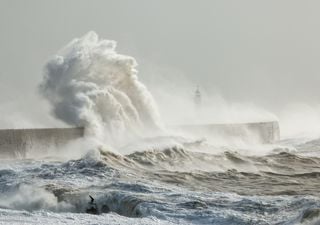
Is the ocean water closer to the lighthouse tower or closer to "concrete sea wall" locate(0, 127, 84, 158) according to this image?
"concrete sea wall" locate(0, 127, 84, 158)

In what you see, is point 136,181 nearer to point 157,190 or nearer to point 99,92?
point 157,190

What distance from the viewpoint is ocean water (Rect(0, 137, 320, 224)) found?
7.91 m

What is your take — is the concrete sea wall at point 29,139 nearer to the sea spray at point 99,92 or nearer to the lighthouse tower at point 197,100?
the sea spray at point 99,92

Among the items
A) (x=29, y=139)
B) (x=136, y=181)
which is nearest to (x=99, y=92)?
(x=29, y=139)

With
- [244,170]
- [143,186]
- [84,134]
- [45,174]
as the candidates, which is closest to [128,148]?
[84,134]

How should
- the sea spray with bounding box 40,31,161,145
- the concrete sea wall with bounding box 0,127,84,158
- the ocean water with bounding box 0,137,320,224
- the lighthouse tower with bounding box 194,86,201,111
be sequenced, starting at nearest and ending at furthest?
the ocean water with bounding box 0,137,320,224 < the concrete sea wall with bounding box 0,127,84,158 < the sea spray with bounding box 40,31,161,145 < the lighthouse tower with bounding box 194,86,201,111

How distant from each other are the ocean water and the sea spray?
553cm

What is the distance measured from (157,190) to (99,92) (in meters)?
10.9

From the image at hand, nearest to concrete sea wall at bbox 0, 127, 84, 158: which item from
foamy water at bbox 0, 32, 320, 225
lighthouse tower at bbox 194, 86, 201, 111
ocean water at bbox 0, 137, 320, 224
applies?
foamy water at bbox 0, 32, 320, 225

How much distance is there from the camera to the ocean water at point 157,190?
7.91 metres

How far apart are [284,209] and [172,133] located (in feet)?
45.2

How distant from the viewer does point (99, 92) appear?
2033 cm

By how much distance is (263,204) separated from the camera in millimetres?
8453

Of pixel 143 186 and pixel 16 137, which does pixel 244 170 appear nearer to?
pixel 143 186
